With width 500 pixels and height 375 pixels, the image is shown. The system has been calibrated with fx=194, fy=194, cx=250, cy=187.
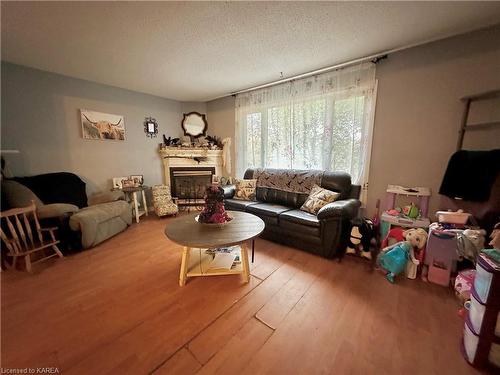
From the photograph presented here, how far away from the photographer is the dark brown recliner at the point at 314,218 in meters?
2.11

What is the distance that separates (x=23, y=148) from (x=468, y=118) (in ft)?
17.4

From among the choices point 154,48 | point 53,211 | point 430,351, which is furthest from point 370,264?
point 53,211

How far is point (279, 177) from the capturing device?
316 cm

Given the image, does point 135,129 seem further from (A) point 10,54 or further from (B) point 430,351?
(B) point 430,351

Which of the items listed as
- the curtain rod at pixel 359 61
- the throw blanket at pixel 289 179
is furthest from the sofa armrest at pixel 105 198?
the curtain rod at pixel 359 61

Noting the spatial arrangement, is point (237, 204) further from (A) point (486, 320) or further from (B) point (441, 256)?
(A) point (486, 320)

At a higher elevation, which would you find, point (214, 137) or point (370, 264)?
point (214, 137)

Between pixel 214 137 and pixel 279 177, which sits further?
pixel 214 137

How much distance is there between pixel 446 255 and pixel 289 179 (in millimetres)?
1880

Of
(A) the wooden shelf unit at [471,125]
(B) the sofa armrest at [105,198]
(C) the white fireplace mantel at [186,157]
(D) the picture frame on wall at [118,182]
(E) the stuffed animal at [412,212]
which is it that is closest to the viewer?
(A) the wooden shelf unit at [471,125]

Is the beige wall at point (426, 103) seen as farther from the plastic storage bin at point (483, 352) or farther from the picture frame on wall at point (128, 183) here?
the picture frame on wall at point (128, 183)

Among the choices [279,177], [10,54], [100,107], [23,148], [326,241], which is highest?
[10,54]

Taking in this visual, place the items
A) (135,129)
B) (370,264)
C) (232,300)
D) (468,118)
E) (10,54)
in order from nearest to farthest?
(232,300)
(468,118)
(370,264)
(10,54)
(135,129)

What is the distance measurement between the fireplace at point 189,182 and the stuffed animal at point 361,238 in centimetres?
292
